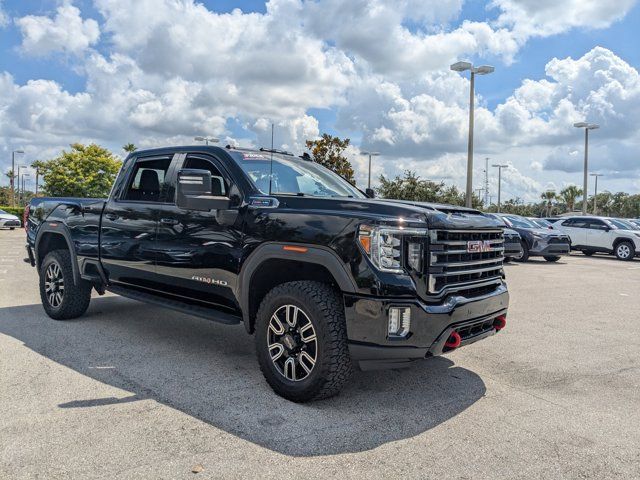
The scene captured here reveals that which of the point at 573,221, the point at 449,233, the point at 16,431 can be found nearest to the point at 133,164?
the point at 16,431

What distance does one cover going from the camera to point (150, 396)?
391cm

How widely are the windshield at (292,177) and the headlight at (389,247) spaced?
1243 millimetres

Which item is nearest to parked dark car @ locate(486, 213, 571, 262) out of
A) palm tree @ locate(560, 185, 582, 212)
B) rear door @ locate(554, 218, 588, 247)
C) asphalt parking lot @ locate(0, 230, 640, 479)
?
rear door @ locate(554, 218, 588, 247)

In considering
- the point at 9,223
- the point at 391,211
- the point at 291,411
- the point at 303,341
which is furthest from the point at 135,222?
the point at 9,223

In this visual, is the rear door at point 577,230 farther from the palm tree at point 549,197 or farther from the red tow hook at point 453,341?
the palm tree at point 549,197

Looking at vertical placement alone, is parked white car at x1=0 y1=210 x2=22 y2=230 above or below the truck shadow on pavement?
above

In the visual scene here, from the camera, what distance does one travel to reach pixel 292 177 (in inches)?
192

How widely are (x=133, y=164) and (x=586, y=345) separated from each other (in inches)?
207

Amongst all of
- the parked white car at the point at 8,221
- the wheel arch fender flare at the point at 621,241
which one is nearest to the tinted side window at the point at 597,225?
the wheel arch fender flare at the point at 621,241

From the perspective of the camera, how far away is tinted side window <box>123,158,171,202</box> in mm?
5281

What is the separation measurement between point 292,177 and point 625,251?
59.8ft

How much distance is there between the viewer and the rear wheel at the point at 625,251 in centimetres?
1908

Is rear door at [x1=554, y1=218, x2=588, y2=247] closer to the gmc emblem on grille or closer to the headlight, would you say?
the gmc emblem on grille

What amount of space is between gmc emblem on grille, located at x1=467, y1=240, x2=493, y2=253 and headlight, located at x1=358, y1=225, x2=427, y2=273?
2.11 ft
